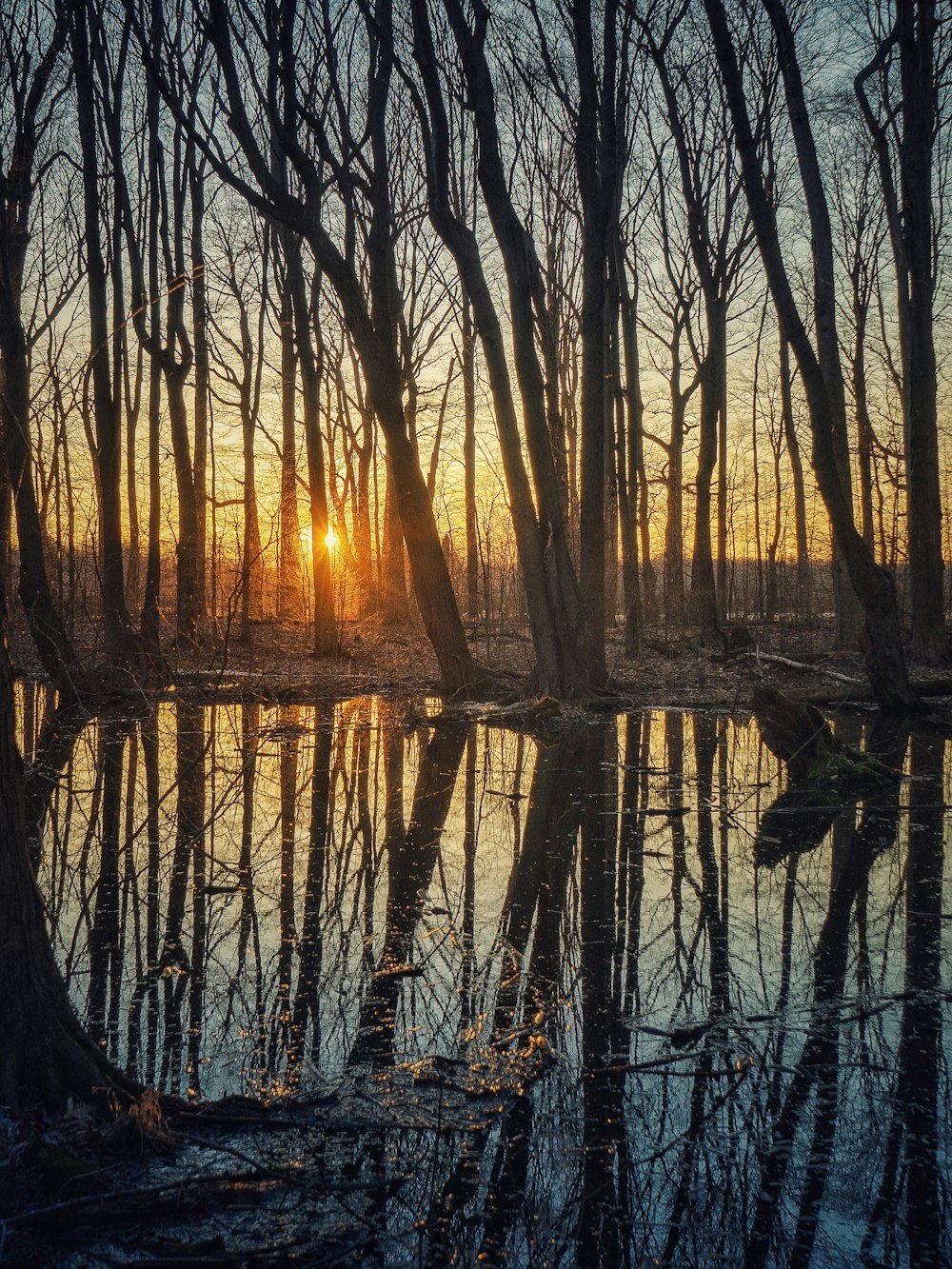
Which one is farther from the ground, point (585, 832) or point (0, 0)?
point (0, 0)

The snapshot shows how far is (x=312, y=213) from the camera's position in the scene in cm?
1180

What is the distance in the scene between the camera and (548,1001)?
3.29 m

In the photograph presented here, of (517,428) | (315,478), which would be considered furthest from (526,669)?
(517,428)

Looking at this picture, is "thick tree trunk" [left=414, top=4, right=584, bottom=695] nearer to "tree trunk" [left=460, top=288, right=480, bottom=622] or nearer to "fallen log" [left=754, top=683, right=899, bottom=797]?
"fallen log" [left=754, top=683, right=899, bottom=797]

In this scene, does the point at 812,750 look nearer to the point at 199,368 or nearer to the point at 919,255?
the point at 919,255

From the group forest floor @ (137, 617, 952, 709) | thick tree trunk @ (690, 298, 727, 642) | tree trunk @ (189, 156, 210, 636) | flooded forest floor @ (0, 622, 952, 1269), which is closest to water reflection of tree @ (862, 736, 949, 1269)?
flooded forest floor @ (0, 622, 952, 1269)

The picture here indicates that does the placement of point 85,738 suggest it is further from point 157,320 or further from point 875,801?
point 157,320

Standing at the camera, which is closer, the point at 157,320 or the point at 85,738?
the point at 85,738

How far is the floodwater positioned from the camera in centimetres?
213

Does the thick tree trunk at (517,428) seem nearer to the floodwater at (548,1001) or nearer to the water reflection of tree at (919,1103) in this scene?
the floodwater at (548,1001)

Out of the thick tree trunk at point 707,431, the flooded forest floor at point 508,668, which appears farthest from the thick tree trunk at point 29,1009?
the thick tree trunk at point 707,431

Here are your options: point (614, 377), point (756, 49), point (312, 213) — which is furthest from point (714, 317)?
point (312, 213)

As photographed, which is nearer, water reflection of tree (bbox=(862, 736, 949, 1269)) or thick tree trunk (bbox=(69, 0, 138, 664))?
water reflection of tree (bbox=(862, 736, 949, 1269))

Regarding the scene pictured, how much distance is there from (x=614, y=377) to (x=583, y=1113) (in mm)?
19588
